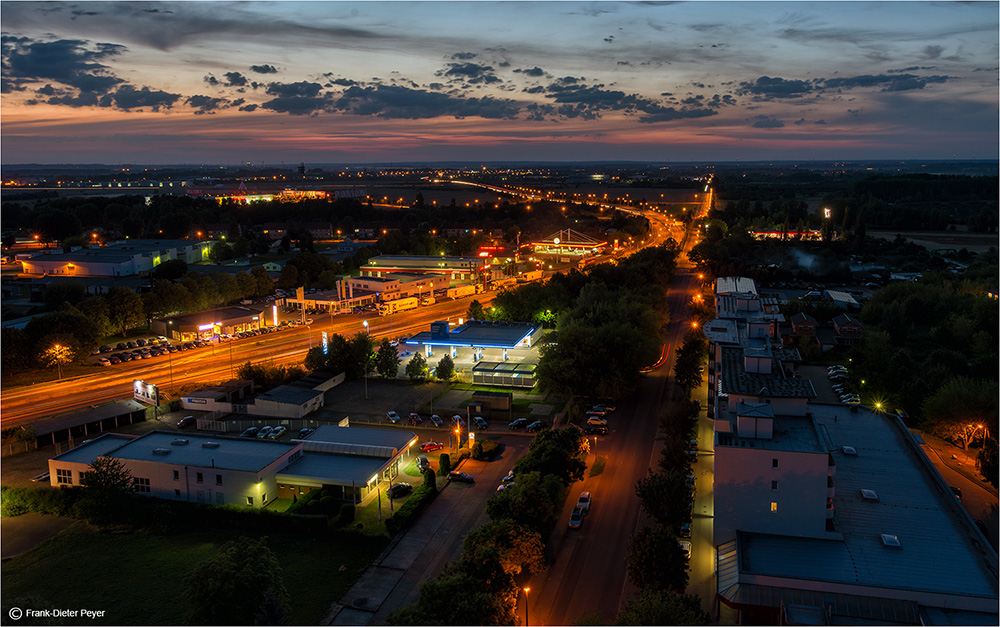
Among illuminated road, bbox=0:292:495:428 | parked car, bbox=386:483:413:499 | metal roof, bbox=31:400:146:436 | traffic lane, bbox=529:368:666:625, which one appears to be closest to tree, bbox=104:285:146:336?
illuminated road, bbox=0:292:495:428

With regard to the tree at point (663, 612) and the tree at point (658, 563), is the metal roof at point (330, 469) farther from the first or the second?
the tree at point (663, 612)

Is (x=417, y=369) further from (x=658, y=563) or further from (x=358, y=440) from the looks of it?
(x=658, y=563)

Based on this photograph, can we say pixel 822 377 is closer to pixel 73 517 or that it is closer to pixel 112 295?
pixel 73 517

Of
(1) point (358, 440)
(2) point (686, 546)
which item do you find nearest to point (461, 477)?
(1) point (358, 440)

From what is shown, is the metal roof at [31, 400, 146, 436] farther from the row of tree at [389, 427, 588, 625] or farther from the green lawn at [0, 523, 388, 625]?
the row of tree at [389, 427, 588, 625]

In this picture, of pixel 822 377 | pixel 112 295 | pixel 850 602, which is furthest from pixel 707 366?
pixel 112 295
